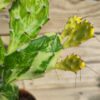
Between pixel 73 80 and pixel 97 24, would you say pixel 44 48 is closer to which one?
pixel 73 80

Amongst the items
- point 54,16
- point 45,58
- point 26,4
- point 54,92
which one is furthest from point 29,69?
point 54,16

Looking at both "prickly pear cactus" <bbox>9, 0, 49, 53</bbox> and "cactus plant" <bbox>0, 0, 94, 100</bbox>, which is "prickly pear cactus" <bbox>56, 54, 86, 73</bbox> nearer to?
"cactus plant" <bbox>0, 0, 94, 100</bbox>

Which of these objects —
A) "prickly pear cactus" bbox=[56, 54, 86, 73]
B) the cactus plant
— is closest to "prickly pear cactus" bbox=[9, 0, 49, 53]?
the cactus plant

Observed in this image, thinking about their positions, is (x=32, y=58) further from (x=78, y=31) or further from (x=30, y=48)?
(x=78, y=31)

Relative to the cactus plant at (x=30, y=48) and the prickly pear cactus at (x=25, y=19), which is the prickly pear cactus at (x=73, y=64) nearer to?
the cactus plant at (x=30, y=48)

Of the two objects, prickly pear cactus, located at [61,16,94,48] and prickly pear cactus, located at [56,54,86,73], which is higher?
prickly pear cactus, located at [61,16,94,48]

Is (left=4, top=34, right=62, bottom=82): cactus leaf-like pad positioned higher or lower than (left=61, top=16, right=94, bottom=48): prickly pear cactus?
lower

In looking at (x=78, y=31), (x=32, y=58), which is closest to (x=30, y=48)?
(x=32, y=58)
